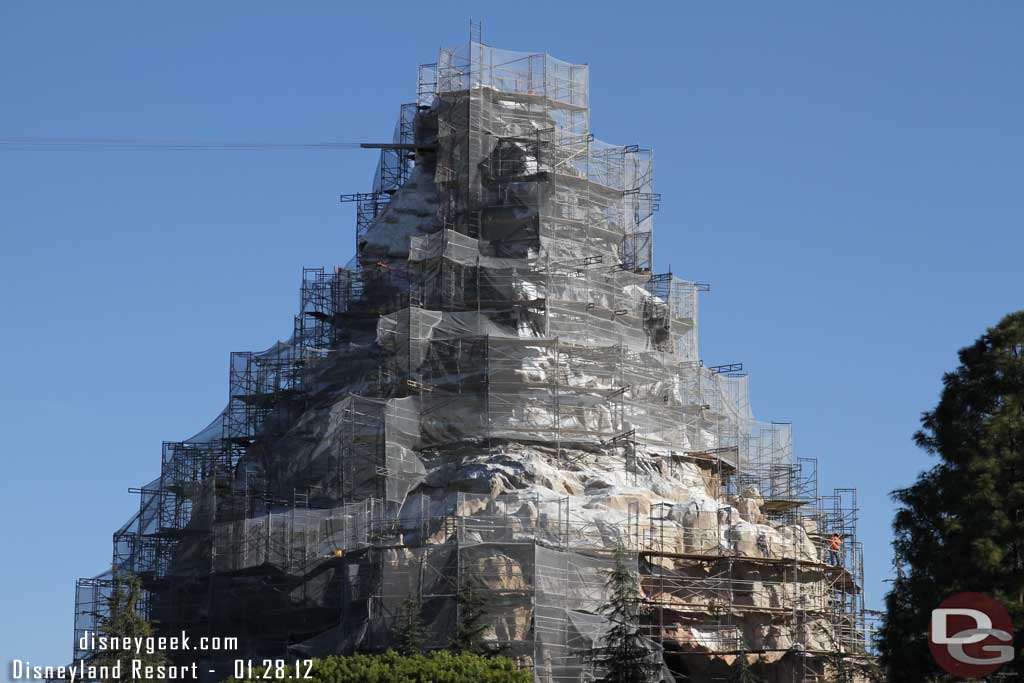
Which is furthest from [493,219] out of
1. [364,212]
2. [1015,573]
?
[1015,573]

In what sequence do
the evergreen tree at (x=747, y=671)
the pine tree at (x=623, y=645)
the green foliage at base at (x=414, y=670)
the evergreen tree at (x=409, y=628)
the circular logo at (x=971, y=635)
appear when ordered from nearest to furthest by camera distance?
the circular logo at (x=971, y=635)
the green foliage at base at (x=414, y=670)
the pine tree at (x=623, y=645)
the evergreen tree at (x=747, y=671)
the evergreen tree at (x=409, y=628)

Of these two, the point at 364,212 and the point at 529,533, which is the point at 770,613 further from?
the point at 364,212

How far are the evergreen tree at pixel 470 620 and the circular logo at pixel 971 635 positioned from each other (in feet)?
66.1

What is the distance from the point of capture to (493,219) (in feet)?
340

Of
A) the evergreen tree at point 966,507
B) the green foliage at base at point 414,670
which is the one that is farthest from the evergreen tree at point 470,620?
the evergreen tree at point 966,507

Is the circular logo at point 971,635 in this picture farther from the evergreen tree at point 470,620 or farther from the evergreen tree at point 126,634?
the evergreen tree at point 126,634

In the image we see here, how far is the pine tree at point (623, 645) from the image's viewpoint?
238ft

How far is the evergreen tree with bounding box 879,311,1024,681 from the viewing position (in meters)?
62.3

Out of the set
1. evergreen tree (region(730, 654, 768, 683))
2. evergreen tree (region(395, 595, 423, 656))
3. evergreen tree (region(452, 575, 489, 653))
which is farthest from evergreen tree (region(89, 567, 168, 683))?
evergreen tree (region(730, 654, 768, 683))

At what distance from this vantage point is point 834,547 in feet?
308


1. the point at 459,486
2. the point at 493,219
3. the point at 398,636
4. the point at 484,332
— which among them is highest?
the point at 493,219

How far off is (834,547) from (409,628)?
2539 cm

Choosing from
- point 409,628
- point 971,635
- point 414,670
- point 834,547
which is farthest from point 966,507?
point 834,547

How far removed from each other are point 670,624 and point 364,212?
3989 cm
